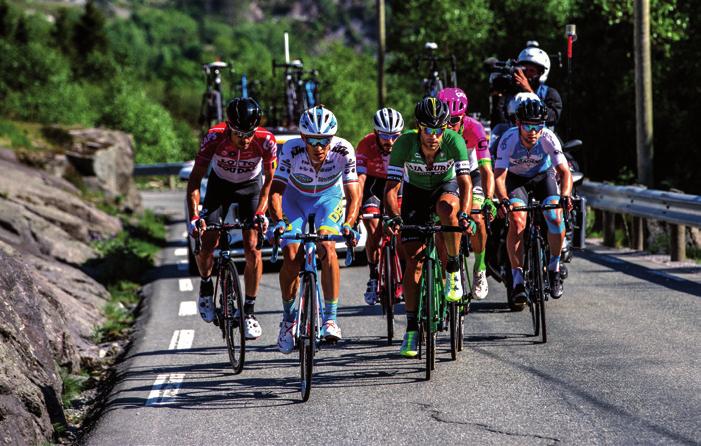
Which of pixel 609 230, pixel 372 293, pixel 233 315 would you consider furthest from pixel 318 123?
pixel 609 230

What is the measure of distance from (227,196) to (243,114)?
95 centimetres

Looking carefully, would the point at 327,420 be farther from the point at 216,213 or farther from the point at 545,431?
the point at 216,213

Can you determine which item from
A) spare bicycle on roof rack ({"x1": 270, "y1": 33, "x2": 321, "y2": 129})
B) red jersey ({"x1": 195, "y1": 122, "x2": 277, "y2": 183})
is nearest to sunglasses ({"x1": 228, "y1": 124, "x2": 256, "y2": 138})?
red jersey ({"x1": 195, "y1": 122, "x2": 277, "y2": 183})

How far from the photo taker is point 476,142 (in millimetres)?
10312

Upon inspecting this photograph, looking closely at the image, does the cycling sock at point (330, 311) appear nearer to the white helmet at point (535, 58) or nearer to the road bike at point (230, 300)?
the road bike at point (230, 300)

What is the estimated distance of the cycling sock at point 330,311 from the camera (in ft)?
26.9

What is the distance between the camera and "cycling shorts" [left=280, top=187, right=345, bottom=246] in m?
8.62

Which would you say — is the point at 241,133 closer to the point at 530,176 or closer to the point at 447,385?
the point at 447,385

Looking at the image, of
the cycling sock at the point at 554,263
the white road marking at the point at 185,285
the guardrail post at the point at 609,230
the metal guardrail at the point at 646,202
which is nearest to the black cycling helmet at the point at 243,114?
the cycling sock at the point at 554,263

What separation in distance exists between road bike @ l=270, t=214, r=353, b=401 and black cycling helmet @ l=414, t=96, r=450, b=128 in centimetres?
108

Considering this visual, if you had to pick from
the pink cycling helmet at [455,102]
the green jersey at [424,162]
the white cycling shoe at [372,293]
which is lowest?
the white cycling shoe at [372,293]

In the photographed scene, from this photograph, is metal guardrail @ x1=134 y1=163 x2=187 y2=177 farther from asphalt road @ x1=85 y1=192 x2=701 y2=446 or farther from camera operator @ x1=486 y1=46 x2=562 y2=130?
asphalt road @ x1=85 y1=192 x2=701 y2=446

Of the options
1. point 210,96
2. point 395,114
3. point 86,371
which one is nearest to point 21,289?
point 86,371

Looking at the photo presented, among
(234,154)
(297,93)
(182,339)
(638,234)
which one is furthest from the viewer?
(297,93)
